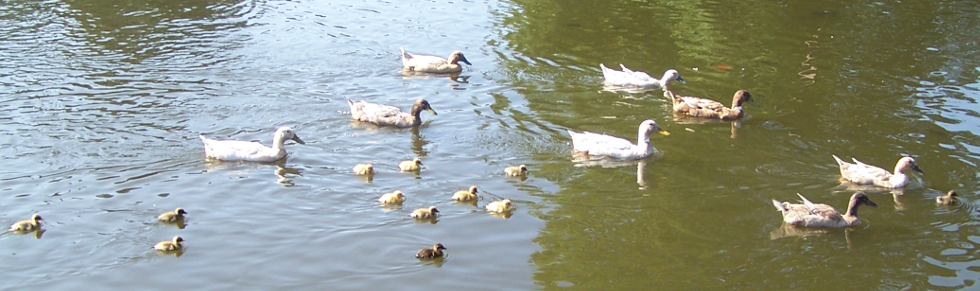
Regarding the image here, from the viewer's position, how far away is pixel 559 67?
61.1 feet

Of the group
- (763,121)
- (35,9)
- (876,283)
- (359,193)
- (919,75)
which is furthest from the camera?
(35,9)

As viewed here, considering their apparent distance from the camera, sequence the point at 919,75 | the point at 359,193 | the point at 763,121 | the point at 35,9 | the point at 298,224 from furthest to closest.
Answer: the point at 35,9
the point at 919,75
the point at 763,121
the point at 359,193
the point at 298,224

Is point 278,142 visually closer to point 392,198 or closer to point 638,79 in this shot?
point 392,198

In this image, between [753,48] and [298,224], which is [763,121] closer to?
[753,48]

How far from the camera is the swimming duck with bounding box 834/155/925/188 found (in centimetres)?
1215

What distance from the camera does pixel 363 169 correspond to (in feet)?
41.5

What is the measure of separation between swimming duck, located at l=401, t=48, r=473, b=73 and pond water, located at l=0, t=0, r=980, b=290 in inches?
12.4

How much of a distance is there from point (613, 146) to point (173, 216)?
19.8 ft

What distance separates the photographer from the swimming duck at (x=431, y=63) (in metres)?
18.7

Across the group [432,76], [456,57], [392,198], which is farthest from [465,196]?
[456,57]

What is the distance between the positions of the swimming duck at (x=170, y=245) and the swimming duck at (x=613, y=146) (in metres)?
5.81

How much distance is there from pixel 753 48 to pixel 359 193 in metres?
10.8

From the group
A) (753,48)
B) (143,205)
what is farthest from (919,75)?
(143,205)

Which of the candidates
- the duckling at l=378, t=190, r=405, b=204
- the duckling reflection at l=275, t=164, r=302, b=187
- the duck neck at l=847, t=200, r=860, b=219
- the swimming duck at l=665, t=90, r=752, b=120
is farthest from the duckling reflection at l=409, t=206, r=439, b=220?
the swimming duck at l=665, t=90, r=752, b=120
